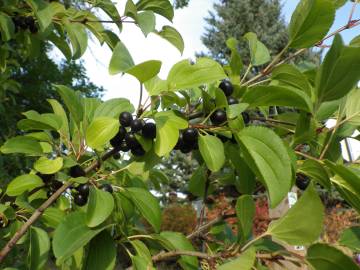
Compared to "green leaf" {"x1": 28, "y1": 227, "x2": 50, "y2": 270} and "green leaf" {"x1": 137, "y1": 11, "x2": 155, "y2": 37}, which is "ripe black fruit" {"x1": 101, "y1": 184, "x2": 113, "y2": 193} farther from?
"green leaf" {"x1": 137, "y1": 11, "x2": 155, "y2": 37}

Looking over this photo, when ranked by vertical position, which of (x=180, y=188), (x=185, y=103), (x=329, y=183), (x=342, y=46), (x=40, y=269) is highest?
(x=342, y=46)

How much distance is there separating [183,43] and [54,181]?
0.81 m

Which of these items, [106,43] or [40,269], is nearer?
[40,269]

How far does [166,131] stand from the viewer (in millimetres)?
834

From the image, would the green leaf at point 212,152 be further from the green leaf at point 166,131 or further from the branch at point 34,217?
the branch at point 34,217

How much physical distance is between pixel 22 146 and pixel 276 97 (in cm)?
56

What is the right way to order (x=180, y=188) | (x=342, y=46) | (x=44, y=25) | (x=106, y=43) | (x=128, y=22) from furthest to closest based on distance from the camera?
1. (x=180, y=188)
2. (x=106, y=43)
3. (x=128, y=22)
4. (x=44, y=25)
5. (x=342, y=46)

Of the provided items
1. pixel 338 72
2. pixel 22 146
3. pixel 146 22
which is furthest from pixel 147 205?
pixel 146 22

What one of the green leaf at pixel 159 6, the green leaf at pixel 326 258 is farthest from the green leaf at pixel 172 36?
the green leaf at pixel 326 258

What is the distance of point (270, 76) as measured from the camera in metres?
0.98

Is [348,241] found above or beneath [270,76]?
beneath

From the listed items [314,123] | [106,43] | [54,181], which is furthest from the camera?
[106,43]

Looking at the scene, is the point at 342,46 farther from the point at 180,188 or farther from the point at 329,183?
the point at 180,188

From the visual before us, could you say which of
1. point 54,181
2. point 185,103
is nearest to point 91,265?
point 54,181
